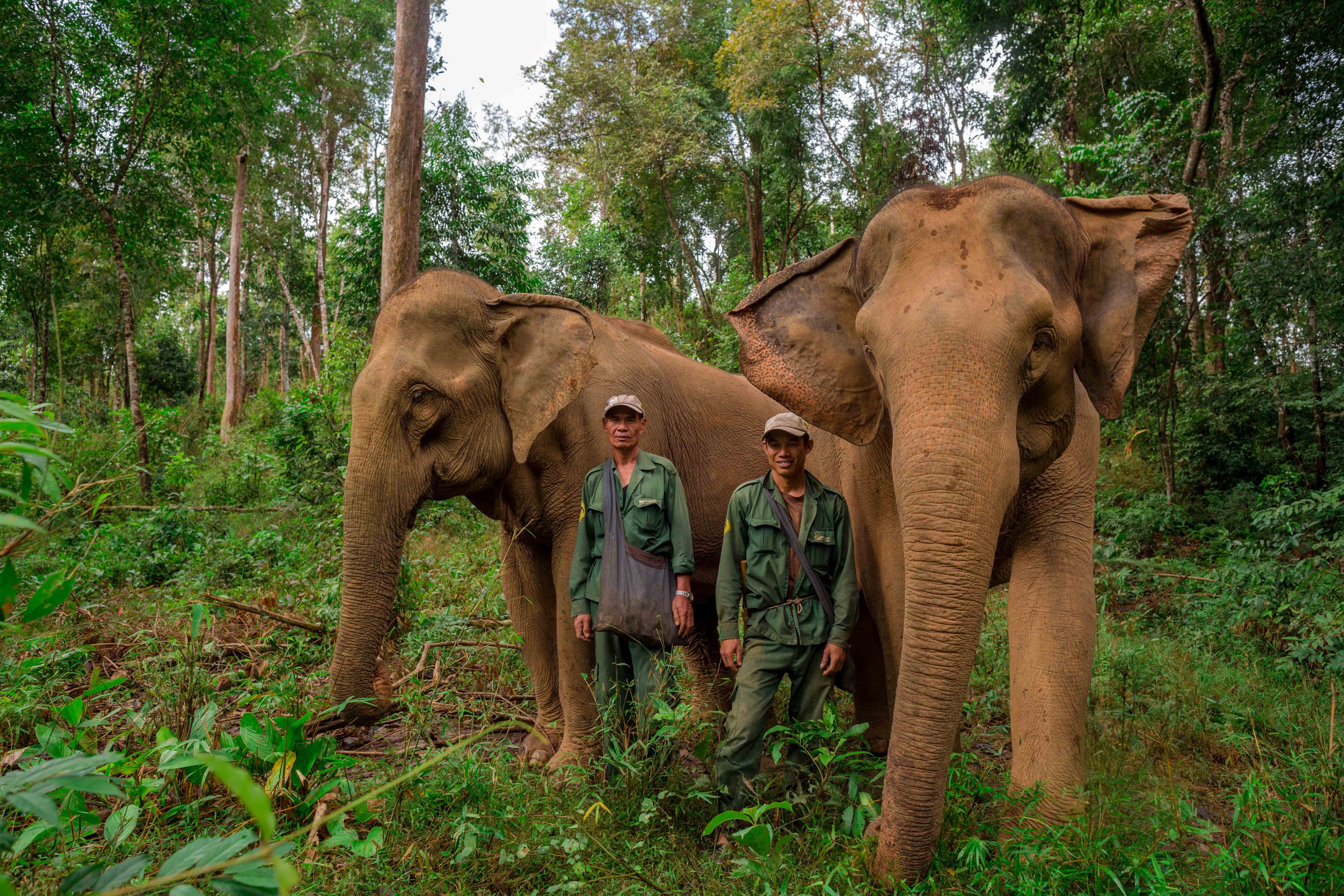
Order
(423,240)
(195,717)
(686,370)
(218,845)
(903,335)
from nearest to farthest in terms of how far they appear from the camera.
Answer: (218,845), (903,335), (195,717), (686,370), (423,240)

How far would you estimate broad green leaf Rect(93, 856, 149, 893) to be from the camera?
100 cm

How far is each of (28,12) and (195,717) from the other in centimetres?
1104

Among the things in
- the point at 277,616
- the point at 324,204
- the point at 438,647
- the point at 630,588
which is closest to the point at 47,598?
the point at 630,588

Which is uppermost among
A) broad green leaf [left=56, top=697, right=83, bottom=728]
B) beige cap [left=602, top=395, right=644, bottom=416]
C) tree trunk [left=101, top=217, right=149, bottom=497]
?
tree trunk [left=101, top=217, right=149, bottom=497]

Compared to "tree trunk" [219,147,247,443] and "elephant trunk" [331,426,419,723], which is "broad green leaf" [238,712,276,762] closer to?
"elephant trunk" [331,426,419,723]

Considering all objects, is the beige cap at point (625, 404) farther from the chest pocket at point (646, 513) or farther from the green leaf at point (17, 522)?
the green leaf at point (17, 522)

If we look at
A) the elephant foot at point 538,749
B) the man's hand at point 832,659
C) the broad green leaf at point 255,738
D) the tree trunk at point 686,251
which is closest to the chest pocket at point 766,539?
the man's hand at point 832,659

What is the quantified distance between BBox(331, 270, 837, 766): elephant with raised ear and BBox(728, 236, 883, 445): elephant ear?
78cm

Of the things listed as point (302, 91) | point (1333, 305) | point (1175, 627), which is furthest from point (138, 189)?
point (1333, 305)

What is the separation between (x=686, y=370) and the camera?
18.1ft

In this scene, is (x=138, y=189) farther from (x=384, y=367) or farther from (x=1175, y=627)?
(x=1175, y=627)

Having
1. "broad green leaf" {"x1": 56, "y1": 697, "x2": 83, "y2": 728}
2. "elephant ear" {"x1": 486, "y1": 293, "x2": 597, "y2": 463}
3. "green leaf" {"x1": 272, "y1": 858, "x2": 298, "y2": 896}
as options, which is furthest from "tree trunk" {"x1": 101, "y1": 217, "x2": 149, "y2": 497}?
"green leaf" {"x1": 272, "y1": 858, "x2": 298, "y2": 896}

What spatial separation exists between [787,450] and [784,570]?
0.54 metres

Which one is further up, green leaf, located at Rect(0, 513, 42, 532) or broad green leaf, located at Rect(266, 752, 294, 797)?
green leaf, located at Rect(0, 513, 42, 532)
